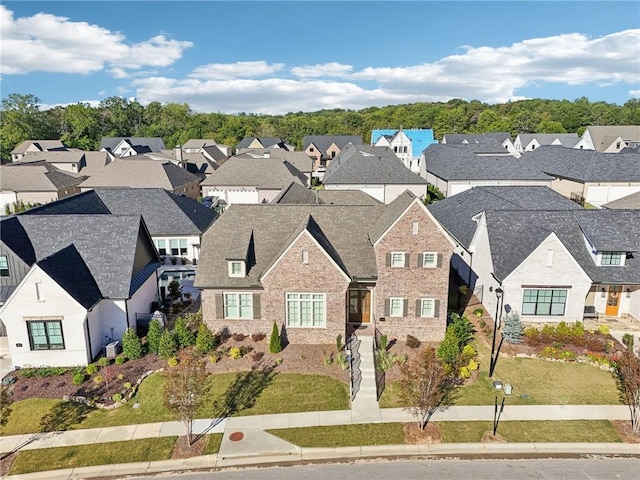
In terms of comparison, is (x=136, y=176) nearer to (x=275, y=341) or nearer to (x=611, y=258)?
(x=275, y=341)

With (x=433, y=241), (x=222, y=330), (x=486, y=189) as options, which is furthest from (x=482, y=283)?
(x=222, y=330)

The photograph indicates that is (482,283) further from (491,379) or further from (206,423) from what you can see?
(206,423)

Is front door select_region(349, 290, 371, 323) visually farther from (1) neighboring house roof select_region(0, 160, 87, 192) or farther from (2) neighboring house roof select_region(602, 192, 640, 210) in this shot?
(1) neighboring house roof select_region(0, 160, 87, 192)

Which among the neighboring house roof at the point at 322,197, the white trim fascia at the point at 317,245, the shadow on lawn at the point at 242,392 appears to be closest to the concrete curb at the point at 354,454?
the shadow on lawn at the point at 242,392

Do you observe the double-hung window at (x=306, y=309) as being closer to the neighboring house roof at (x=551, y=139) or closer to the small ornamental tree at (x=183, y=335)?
the small ornamental tree at (x=183, y=335)

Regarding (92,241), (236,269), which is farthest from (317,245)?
(92,241)

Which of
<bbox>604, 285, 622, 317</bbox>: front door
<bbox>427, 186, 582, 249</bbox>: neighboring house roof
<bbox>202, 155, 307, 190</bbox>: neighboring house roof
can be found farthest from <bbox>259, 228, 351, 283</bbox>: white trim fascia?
<bbox>202, 155, 307, 190</bbox>: neighboring house roof
